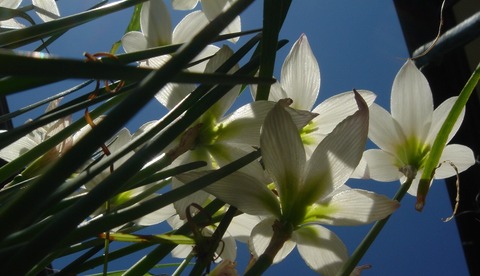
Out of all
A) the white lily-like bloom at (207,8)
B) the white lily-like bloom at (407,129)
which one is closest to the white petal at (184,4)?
the white lily-like bloom at (207,8)

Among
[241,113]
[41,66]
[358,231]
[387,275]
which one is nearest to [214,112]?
[241,113]

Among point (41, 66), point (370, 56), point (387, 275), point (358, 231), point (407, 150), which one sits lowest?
point (387, 275)

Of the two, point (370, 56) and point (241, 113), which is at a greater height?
point (241, 113)

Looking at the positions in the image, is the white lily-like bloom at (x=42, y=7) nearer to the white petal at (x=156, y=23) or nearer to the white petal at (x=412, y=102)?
the white petal at (x=156, y=23)

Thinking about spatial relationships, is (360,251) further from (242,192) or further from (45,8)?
(45,8)

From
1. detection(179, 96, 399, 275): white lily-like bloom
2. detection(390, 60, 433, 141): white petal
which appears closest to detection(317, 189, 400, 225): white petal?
detection(179, 96, 399, 275): white lily-like bloom

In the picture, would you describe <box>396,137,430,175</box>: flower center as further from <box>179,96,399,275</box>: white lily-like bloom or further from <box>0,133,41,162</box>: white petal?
<box>0,133,41,162</box>: white petal

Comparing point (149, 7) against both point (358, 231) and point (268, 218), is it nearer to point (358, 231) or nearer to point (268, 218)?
point (268, 218)
